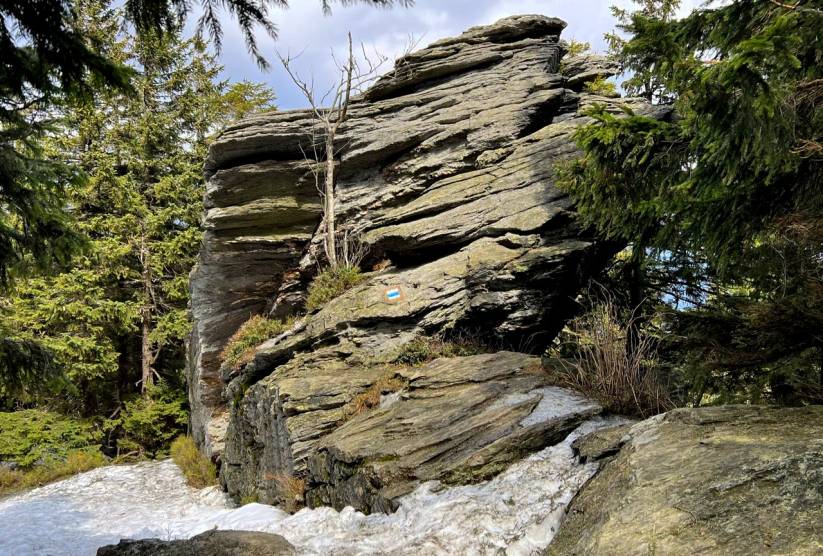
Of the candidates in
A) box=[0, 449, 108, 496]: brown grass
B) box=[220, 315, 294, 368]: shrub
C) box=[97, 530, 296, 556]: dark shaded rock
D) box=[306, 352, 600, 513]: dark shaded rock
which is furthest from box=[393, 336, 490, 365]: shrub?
box=[0, 449, 108, 496]: brown grass

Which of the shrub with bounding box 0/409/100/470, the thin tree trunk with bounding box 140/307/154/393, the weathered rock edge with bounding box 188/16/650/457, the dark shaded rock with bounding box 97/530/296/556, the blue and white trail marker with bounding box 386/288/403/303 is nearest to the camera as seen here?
the dark shaded rock with bounding box 97/530/296/556

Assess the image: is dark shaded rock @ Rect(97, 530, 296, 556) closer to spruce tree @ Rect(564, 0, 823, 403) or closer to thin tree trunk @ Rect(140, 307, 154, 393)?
spruce tree @ Rect(564, 0, 823, 403)

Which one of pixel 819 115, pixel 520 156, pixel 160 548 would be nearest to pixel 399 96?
pixel 520 156

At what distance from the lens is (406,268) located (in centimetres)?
1069

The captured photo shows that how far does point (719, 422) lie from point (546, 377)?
245 cm

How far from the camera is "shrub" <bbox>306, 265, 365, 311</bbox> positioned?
10.8 meters

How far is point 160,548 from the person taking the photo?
161 inches

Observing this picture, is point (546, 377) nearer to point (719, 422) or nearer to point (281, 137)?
point (719, 422)

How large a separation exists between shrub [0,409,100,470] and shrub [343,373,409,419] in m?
12.0

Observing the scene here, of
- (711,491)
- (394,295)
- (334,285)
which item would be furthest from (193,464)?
(711,491)

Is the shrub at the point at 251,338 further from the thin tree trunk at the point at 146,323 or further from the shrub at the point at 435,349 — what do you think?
the thin tree trunk at the point at 146,323

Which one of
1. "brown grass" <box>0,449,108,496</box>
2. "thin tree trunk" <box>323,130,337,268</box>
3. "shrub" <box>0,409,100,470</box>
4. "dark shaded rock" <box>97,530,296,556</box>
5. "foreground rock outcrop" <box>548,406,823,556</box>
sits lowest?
"brown grass" <box>0,449,108,496</box>

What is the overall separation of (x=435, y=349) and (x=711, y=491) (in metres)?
5.91

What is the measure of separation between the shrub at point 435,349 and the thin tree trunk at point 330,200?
13.5 ft
